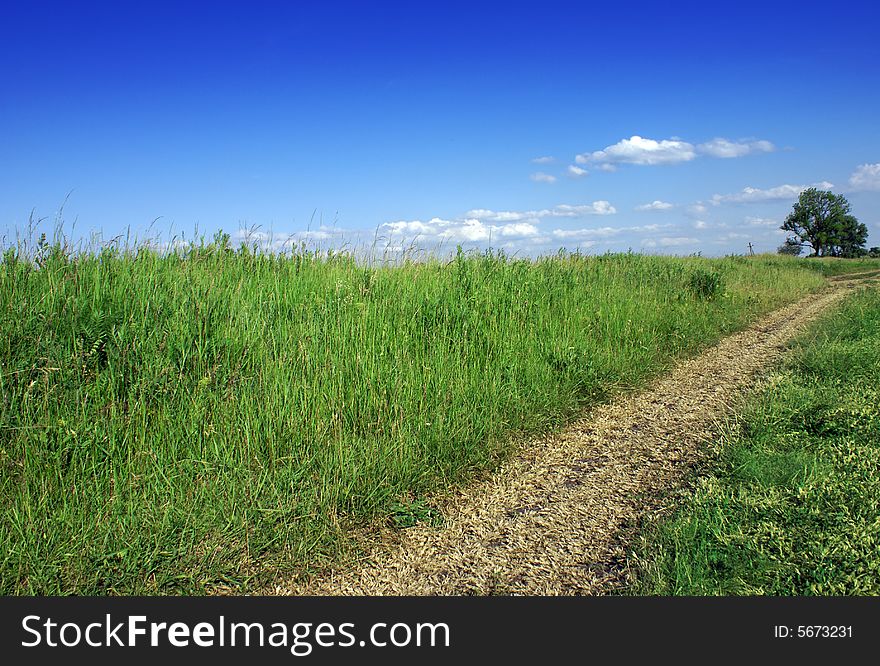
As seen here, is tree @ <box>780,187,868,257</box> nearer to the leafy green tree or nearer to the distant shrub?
the leafy green tree

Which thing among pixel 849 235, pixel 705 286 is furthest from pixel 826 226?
pixel 705 286

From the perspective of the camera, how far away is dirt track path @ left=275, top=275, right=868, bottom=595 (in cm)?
309

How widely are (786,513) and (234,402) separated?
3681 millimetres

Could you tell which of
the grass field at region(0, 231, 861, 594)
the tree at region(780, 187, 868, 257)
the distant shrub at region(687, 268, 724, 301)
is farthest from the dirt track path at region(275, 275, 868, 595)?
the tree at region(780, 187, 868, 257)

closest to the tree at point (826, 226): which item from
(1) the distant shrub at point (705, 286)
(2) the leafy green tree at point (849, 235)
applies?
(2) the leafy green tree at point (849, 235)

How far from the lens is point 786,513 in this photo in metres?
3.38

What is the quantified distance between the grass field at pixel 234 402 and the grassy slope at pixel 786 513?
154 cm

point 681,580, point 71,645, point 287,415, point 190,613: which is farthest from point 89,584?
point 681,580

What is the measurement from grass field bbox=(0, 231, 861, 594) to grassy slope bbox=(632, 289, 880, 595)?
1.54 meters

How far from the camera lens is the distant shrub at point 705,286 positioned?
11.7 m

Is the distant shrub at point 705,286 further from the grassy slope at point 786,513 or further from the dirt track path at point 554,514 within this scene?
the grassy slope at point 786,513

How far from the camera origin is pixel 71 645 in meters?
2.52

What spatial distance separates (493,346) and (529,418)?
117 centimetres

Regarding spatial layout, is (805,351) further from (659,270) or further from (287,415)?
(287,415)
